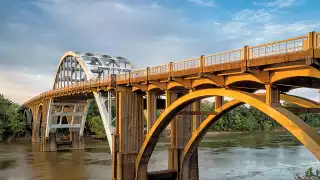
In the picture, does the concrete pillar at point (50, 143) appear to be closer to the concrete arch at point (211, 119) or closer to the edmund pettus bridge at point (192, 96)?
the edmund pettus bridge at point (192, 96)

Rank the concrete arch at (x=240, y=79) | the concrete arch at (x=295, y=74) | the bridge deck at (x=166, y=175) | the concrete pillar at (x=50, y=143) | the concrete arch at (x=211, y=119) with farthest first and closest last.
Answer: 1. the concrete pillar at (x=50, y=143)
2. the bridge deck at (x=166, y=175)
3. the concrete arch at (x=211, y=119)
4. the concrete arch at (x=240, y=79)
5. the concrete arch at (x=295, y=74)

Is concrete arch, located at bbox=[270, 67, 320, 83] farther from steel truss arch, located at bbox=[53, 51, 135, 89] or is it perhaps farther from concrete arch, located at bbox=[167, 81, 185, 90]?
steel truss arch, located at bbox=[53, 51, 135, 89]

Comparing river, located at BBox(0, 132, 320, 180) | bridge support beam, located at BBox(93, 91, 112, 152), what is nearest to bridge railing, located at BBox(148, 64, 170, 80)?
bridge support beam, located at BBox(93, 91, 112, 152)

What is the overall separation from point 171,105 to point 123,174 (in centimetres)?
755

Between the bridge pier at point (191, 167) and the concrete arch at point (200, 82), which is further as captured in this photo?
the bridge pier at point (191, 167)

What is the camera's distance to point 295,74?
13.5 metres

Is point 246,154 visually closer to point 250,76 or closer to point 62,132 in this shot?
point 250,76

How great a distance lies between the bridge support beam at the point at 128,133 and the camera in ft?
85.6

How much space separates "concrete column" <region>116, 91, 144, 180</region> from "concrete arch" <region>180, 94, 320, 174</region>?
4.04 m

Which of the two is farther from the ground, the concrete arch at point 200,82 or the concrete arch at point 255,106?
the concrete arch at point 200,82

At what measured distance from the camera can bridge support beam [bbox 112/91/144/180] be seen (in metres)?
26.1

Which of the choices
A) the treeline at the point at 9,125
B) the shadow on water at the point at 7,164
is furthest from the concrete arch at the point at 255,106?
the treeline at the point at 9,125

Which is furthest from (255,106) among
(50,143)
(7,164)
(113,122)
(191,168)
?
(113,122)

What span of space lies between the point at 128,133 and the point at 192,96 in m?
8.70
